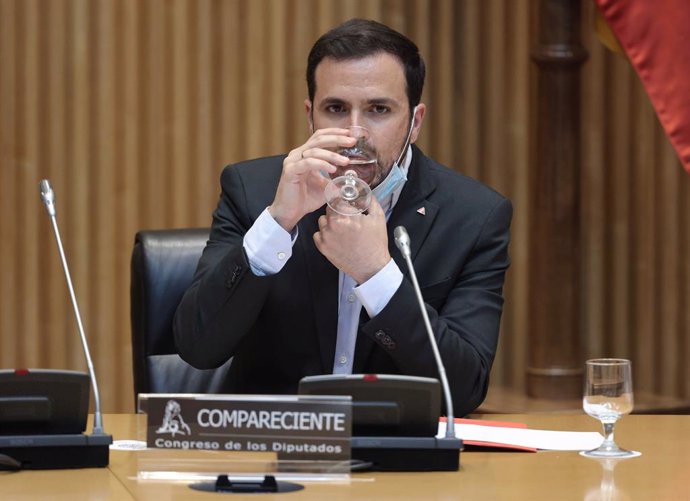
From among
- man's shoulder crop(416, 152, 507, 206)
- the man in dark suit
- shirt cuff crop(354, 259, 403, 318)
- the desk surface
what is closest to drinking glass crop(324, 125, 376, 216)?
the man in dark suit

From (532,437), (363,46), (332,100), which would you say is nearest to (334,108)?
(332,100)

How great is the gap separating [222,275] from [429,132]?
1861 mm

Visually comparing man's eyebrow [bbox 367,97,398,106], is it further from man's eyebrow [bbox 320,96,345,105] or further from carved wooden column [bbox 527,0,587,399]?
carved wooden column [bbox 527,0,587,399]

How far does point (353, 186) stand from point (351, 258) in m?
0.14

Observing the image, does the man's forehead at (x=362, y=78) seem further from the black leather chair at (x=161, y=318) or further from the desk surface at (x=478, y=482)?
the desk surface at (x=478, y=482)

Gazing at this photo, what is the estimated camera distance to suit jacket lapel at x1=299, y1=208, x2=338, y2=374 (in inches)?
108

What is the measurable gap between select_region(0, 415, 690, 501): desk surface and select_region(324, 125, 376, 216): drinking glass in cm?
57

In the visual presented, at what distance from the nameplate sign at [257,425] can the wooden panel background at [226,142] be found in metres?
2.30

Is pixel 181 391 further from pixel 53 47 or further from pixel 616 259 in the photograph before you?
pixel 616 259

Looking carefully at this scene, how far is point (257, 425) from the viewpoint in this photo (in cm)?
189

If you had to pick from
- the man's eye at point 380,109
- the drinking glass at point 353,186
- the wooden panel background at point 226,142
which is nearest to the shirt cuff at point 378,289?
the drinking glass at point 353,186

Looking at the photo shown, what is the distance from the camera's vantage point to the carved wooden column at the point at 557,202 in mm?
3990

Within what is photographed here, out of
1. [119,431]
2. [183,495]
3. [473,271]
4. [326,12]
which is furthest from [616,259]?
[183,495]

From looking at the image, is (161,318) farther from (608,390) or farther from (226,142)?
(226,142)
